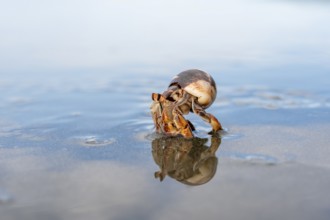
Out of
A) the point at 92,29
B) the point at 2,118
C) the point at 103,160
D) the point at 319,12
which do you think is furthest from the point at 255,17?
the point at 103,160

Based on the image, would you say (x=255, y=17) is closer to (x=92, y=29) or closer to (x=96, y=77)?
(x=92, y=29)

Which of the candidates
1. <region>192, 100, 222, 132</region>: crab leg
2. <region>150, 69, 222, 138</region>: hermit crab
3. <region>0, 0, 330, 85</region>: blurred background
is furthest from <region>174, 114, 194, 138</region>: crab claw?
<region>0, 0, 330, 85</region>: blurred background

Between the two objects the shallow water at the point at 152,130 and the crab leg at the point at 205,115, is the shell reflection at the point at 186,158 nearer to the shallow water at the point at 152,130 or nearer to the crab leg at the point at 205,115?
the shallow water at the point at 152,130

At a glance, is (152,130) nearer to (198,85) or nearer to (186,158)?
(198,85)

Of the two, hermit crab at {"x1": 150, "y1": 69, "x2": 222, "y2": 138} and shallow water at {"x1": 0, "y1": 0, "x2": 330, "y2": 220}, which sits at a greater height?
hermit crab at {"x1": 150, "y1": 69, "x2": 222, "y2": 138}

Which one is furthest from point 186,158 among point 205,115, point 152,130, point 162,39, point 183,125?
point 162,39

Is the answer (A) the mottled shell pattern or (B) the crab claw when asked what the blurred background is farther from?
(B) the crab claw

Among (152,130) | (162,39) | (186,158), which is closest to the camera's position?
(186,158)
